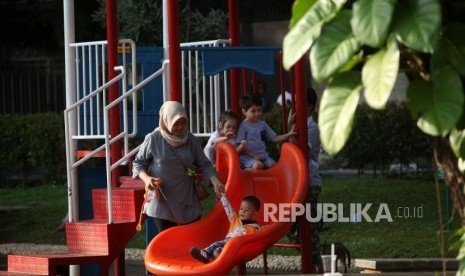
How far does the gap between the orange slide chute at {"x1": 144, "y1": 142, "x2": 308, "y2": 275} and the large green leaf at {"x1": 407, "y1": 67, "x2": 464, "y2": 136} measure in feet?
13.6

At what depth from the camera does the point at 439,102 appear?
5508 mm

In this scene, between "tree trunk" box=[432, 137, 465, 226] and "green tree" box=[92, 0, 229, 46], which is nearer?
"tree trunk" box=[432, 137, 465, 226]

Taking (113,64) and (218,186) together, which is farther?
(113,64)

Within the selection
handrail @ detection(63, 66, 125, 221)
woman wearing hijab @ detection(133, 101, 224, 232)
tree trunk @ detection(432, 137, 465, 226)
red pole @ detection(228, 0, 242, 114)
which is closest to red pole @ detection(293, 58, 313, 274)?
Answer: woman wearing hijab @ detection(133, 101, 224, 232)

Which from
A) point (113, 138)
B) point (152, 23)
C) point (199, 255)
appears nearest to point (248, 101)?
point (113, 138)

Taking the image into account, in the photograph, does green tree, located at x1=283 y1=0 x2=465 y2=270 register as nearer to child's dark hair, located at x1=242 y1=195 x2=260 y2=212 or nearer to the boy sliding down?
the boy sliding down

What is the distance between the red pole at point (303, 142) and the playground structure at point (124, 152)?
0.4 inches

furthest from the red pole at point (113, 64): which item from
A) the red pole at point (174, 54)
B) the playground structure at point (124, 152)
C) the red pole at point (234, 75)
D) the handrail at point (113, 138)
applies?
the red pole at point (174, 54)

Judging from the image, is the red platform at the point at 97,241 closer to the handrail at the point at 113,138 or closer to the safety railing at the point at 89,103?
the handrail at the point at 113,138

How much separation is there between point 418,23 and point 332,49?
395mm

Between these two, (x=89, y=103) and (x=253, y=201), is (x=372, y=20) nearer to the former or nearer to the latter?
(x=253, y=201)

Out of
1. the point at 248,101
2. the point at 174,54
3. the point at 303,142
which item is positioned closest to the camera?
the point at 174,54

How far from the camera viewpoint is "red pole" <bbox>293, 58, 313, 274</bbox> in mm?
10648

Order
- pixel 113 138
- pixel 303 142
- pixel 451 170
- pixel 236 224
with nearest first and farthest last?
pixel 451 170 → pixel 236 224 → pixel 303 142 → pixel 113 138
